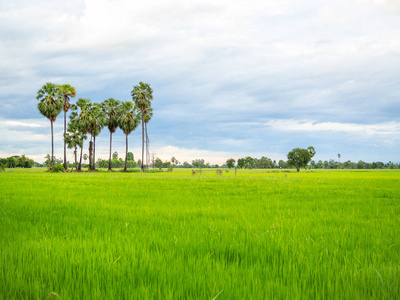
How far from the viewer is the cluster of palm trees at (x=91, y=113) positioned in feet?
218

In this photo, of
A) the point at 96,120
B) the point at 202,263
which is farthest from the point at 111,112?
the point at 202,263

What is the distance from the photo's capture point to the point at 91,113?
7338 centimetres

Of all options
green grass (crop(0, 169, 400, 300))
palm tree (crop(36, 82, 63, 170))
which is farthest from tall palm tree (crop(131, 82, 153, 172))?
green grass (crop(0, 169, 400, 300))

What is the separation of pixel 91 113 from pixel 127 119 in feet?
33.8

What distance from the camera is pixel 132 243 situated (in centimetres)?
358

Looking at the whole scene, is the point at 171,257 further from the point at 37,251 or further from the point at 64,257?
the point at 37,251

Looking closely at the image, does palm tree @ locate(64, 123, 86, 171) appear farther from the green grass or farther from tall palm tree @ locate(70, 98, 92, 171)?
the green grass

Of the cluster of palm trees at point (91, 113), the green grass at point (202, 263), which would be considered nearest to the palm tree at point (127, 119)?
the cluster of palm trees at point (91, 113)

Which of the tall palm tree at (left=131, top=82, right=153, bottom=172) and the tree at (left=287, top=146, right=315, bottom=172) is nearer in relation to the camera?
the tall palm tree at (left=131, top=82, right=153, bottom=172)

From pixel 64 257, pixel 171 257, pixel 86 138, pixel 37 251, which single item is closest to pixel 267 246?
pixel 171 257

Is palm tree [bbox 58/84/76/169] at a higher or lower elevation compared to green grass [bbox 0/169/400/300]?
higher

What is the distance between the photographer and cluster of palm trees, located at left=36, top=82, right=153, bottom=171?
218 ft

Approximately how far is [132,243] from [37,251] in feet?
3.86

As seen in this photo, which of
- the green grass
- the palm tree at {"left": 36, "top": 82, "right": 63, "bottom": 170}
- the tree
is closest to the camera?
the green grass
